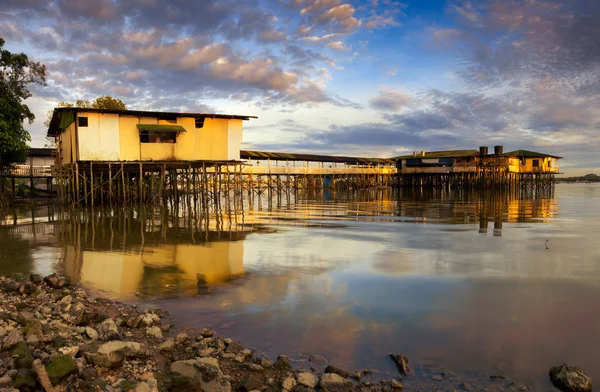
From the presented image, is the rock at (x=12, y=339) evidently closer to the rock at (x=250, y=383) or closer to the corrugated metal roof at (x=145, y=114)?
the rock at (x=250, y=383)

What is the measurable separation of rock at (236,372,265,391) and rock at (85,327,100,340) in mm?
2411

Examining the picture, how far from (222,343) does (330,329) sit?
1.78 metres

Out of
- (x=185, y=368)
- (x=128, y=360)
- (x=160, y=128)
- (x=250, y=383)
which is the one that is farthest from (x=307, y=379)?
(x=160, y=128)

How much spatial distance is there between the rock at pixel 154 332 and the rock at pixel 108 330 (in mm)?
447

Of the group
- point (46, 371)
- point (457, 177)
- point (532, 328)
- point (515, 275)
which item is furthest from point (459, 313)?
point (457, 177)

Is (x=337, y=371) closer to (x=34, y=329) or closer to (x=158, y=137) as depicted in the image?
(x=34, y=329)

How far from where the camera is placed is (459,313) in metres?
7.39

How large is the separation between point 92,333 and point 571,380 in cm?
622

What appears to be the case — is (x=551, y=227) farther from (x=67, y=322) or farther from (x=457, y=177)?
(x=457, y=177)

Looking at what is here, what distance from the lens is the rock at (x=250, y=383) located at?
482 centimetres

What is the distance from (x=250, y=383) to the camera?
486 centimetres

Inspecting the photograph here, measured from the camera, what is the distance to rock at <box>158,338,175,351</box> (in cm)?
576

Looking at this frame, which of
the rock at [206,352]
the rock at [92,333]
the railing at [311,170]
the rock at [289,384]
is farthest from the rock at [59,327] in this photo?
the railing at [311,170]

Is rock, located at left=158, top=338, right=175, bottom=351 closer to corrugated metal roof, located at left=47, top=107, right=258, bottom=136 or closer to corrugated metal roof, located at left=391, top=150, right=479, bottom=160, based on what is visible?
corrugated metal roof, located at left=47, top=107, right=258, bottom=136
